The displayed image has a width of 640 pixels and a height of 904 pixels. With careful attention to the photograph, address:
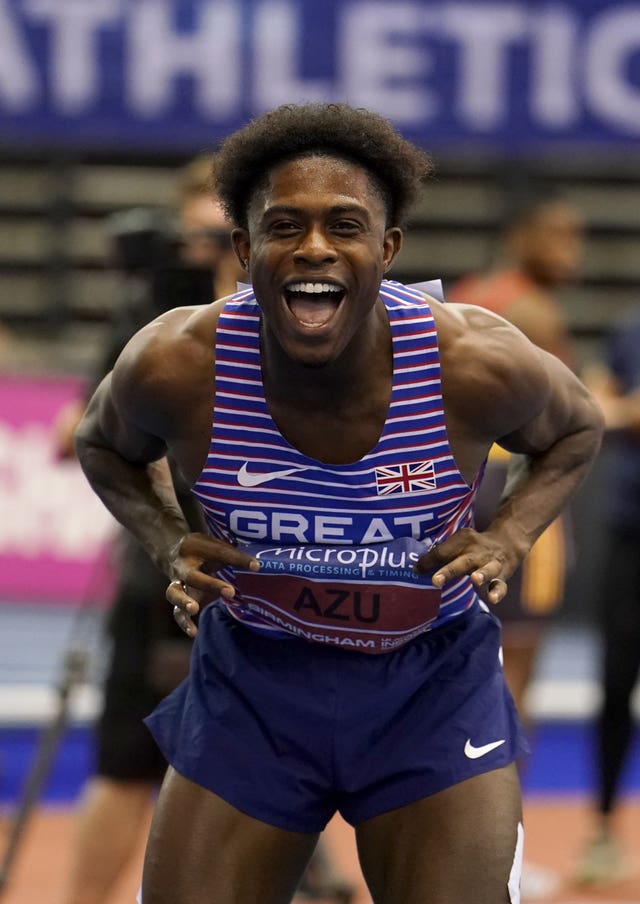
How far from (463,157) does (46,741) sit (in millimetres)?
7721

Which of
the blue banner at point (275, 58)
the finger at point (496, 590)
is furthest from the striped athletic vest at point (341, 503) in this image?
the blue banner at point (275, 58)

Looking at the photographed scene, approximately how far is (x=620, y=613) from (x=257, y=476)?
8.49 ft

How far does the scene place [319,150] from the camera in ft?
7.65

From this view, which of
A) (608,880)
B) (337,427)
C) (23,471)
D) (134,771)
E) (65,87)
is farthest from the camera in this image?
(23,471)

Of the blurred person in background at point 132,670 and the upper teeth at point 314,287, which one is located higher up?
the upper teeth at point 314,287

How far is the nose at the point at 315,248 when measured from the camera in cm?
223

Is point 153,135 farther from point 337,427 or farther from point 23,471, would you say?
point 337,427

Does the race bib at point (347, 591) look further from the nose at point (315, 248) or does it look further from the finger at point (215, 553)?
the nose at point (315, 248)

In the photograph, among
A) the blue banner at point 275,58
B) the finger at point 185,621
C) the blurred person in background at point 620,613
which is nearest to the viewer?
the finger at point 185,621

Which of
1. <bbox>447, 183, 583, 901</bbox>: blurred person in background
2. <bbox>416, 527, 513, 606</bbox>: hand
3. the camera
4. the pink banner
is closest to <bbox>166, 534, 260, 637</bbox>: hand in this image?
<bbox>416, 527, 513, 606</bbox>: hand

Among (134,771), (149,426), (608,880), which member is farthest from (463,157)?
(149,426)

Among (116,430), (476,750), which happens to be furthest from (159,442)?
(476,750)

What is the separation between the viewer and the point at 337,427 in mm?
2385

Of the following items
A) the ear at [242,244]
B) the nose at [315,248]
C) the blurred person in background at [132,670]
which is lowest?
the blurred person in background at [132,670]
